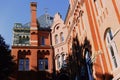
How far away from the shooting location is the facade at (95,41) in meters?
15.8

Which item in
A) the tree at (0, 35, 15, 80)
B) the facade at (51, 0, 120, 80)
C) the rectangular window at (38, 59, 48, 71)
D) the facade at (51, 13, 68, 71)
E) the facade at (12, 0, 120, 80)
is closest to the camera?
the facade at (51, 0, 120, 80)

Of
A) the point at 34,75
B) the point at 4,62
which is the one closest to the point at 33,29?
the point at 34,75

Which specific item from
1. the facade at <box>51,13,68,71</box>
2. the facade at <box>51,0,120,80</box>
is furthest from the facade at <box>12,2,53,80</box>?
the facade at <box>51,0,120,80</box>

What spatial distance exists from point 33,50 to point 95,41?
567 inches

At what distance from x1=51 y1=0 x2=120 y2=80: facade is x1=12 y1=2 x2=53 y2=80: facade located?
159 inches

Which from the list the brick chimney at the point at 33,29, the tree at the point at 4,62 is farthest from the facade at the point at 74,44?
the tree at the point at 4,62

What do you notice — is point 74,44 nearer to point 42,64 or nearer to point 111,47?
point 42,64

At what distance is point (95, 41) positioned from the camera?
1884cm

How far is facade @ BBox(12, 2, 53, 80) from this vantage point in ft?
98.8

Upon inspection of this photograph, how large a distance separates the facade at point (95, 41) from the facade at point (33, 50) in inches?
159

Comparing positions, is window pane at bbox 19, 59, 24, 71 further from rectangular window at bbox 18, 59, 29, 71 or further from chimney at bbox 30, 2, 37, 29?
chimney at bbox 30, 2, 37, 29

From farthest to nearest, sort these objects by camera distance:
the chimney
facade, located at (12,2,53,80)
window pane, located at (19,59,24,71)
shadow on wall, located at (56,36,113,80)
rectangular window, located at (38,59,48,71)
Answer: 1. the chimney
2. rectangular window, located at (38,59,48,71)
3. window pane, located at (19,59,24,71)
4. facade, located at (12,2,53,80)
5. shadow on wall, located at (56,36,113,80)

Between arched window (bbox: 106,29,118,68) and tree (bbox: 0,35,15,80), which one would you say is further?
tree (bbox: 0,35,15,80)

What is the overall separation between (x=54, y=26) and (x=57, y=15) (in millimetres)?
2126
